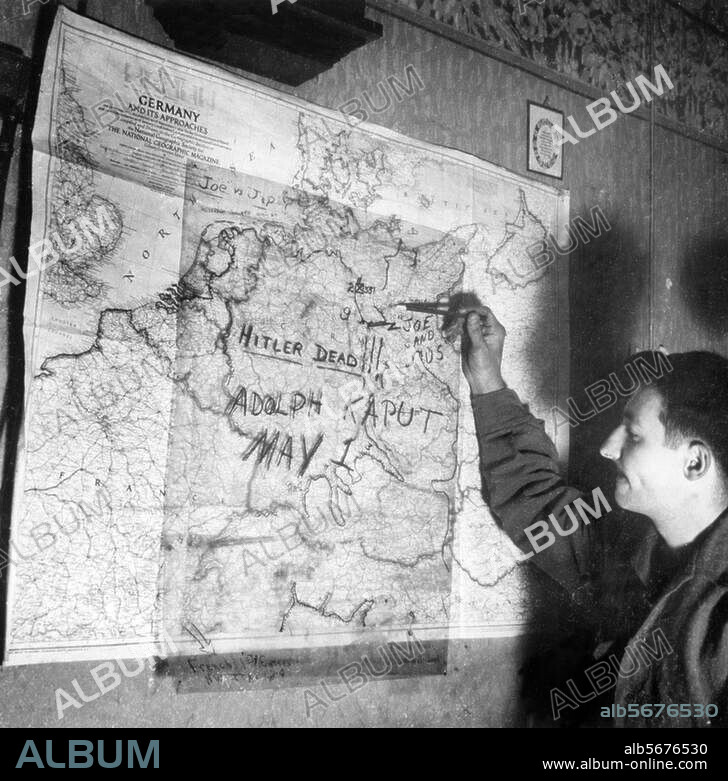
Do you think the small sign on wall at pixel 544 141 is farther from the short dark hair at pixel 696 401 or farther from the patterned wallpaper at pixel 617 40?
the short dark hair at pixel 696 401

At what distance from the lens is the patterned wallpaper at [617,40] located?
7.64ft

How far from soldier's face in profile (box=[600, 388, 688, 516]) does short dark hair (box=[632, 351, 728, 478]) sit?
3 cm

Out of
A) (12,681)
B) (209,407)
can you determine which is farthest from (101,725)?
(209,407)

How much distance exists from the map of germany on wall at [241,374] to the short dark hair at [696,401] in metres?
0.45

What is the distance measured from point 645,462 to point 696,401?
25 cm

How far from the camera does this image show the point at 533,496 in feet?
7.41

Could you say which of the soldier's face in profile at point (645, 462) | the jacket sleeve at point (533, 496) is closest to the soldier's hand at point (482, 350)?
the jacket sleeve at point (533, 496)

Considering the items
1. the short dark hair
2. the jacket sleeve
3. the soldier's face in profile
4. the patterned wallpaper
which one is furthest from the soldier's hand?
the patterned wallpaper

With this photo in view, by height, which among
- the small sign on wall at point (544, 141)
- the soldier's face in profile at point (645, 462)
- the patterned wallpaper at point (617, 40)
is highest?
the patterned wallpaper at point (617, 40)

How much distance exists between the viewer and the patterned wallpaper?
7.64ft

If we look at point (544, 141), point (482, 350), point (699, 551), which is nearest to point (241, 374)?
point (482, 350)

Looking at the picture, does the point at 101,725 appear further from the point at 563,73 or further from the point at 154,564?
the point at 563,73

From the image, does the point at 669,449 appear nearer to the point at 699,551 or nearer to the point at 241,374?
the point at 699,551

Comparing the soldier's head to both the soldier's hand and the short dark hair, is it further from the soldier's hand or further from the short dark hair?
the soldier's hand
